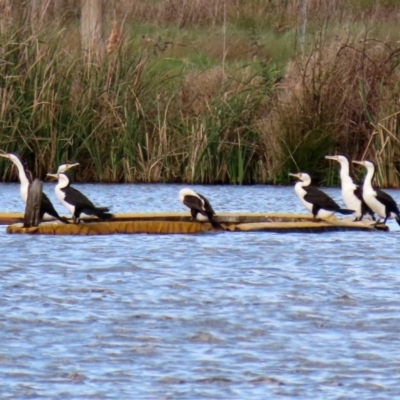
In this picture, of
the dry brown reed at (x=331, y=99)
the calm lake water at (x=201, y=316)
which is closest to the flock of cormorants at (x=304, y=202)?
the calm lake water at (x=201, y=316)

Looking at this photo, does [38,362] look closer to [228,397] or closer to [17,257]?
[228,397]

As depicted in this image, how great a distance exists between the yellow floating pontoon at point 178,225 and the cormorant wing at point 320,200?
0.48 ft

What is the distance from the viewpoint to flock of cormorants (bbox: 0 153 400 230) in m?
12.8

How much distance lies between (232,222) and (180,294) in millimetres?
3930

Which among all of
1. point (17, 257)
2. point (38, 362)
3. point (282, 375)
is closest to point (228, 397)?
point (282, 375)

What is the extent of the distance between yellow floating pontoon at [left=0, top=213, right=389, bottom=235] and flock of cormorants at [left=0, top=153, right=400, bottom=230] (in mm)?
119

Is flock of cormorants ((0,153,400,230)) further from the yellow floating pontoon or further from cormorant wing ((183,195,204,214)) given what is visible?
the yellow floating pontoon

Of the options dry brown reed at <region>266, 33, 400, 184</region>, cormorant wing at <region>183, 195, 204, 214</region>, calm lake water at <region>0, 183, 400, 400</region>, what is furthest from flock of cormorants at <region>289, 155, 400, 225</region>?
dry brown reed at <region>266, 33, 400, 184</region>

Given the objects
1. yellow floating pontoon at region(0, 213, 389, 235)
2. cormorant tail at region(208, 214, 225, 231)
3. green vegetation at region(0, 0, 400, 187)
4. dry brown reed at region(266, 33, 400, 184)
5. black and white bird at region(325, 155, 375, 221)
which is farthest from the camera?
dry brown reed at region(266, 33, 400, 184)

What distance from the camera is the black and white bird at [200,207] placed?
41.9 ft

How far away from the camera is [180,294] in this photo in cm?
930

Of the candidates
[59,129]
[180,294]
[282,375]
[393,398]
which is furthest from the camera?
[59,129]

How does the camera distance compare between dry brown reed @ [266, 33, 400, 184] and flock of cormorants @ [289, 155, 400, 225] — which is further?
dry brown reed @ [266, 33, 400, 184]

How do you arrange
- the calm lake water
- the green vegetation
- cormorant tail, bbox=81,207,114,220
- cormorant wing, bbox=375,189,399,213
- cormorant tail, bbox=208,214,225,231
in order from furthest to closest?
the green vegetation, cormorant wing, bbox=375,189,399,213, cormorant tail, bbox=208,214,225,231, cormorant tail, bbox=81,207,114,220, the calm lake water
